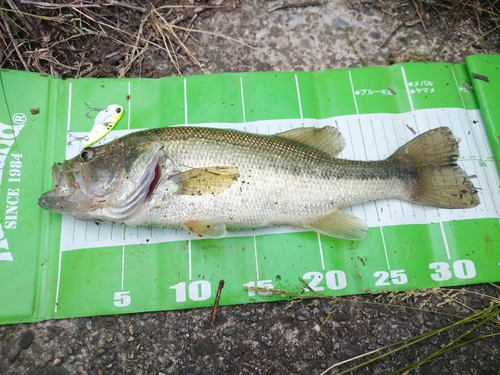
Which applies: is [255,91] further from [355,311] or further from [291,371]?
[291,371]

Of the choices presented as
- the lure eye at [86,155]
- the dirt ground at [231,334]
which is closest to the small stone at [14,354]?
the dirt ground at [231,334]

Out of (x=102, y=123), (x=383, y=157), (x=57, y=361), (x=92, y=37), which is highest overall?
(x=92, y=37)

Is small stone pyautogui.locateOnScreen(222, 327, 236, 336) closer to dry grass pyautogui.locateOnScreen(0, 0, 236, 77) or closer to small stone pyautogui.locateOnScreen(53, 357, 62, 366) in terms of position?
small stone pyautogui.locateOnScreen(53, 357, 62, 366)

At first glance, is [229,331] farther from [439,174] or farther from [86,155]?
[439,174]

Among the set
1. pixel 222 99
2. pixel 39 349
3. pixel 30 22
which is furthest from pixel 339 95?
pixel 39 349

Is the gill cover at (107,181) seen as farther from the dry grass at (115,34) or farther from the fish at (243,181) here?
the dry grass at (115,34)

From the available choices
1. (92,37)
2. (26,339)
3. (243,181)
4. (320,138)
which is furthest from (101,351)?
(92,37)

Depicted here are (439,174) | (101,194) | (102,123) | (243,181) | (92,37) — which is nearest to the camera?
(101,194)

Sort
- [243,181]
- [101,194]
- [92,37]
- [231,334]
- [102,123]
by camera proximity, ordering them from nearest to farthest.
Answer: [101,194] → [243,181] → [231,334] → [102,123] → [92,37]
